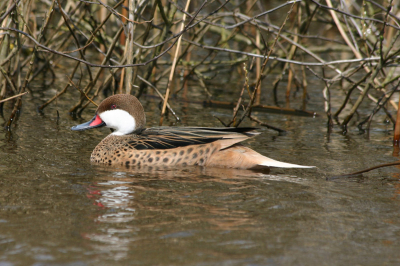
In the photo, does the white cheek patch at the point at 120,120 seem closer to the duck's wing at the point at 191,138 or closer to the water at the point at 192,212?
the duck's wing at the point at 191,138

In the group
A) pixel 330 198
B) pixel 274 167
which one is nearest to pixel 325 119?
pixel 274 167

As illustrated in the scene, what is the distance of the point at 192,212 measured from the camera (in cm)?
430

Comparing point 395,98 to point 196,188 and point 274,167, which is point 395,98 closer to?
point 274,167

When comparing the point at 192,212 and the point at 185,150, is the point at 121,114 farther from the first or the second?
the point at 192,212

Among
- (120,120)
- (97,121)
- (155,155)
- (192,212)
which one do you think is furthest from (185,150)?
(192,212)

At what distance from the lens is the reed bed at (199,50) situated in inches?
277

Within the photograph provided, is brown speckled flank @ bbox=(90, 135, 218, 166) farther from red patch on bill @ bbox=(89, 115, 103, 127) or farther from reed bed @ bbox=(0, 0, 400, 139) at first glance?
reed bed @ bbox=(0, 0, 400, 139)

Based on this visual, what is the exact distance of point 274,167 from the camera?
6184 mm

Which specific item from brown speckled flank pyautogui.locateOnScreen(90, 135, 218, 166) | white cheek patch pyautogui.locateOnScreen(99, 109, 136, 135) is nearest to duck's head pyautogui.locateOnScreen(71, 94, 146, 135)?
white cheek patch pyautogui.locateOnScreen(99, 109, 136, 135)

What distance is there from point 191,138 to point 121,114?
3.14 feet

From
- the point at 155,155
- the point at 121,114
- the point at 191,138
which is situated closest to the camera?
the point at 155,155

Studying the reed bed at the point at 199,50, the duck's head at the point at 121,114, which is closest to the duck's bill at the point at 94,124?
the duck's head at the point at 121,114

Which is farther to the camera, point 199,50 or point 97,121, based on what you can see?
point 199,50

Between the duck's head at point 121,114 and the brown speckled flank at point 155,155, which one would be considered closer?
the brown speckled flank at point 155,155
